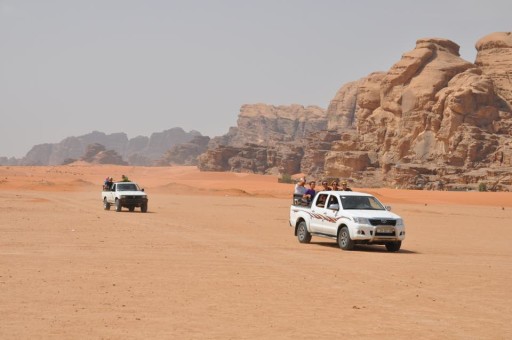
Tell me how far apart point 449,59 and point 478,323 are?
92.6 meters

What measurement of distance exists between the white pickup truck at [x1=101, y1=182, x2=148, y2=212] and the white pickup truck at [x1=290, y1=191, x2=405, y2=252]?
605 inches

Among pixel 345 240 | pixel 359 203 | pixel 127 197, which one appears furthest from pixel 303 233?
pixel 127 197

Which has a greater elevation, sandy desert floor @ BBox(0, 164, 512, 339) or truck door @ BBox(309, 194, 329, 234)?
truck door @ BBox(309, 194, 329, 234)

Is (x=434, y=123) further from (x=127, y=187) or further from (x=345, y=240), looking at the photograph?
(x=345, y=240)

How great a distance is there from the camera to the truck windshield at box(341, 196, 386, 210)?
20.4 meters

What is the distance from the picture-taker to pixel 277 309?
1046 centimetres

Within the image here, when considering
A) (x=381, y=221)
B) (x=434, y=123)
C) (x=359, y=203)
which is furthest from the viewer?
(x=434, y=123)

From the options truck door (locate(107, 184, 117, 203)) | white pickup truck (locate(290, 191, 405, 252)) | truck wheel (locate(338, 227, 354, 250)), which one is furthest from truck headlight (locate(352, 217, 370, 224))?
truck door (locate(107, 184, 117, 203))

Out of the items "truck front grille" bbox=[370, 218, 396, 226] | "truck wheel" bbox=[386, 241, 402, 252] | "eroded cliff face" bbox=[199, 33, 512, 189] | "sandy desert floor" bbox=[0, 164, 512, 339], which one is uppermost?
"eroded cliff face" bbox=[199, 33, 512, 189]

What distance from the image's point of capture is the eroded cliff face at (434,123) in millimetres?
81438

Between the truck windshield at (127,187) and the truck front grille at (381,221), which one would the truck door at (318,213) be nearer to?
the truck front grille at (381,221)

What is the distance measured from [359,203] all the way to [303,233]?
200 centimetres

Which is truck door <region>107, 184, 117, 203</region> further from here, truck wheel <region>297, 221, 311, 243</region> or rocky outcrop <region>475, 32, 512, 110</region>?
rocky outcrop <region>475, 32, 512, 110</region>

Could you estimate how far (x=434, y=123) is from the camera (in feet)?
292
